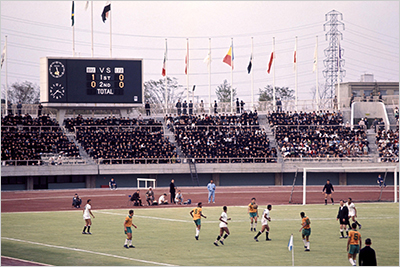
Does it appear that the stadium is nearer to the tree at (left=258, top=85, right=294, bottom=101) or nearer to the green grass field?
the green grass field

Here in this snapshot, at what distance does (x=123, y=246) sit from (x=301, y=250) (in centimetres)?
707

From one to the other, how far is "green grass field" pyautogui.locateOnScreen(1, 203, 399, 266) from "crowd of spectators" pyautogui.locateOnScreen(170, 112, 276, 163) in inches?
859

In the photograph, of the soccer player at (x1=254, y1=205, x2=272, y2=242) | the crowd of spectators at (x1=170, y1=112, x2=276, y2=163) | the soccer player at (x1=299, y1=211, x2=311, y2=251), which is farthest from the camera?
the crowd of spectators at (x1=170, y1=112, x2=276, y2=163)

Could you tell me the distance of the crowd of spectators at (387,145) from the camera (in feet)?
178

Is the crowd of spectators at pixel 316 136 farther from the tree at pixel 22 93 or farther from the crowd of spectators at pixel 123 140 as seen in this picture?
the tree at pixel 22 93

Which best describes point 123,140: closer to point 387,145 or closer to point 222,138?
point 222,138

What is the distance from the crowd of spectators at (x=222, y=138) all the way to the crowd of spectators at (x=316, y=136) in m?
2.13

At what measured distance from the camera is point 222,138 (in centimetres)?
5784

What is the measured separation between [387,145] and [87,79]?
105ft

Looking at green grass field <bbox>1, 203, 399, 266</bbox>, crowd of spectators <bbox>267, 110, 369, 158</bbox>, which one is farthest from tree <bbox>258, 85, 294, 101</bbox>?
green grass field <bbox>1, 203, 399, 266</bbox>

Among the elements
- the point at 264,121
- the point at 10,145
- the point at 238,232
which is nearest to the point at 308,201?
the point at 238,232

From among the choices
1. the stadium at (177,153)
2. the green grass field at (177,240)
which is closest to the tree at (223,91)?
the stadium at (177,153)

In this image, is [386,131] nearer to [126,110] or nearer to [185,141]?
[185,141]

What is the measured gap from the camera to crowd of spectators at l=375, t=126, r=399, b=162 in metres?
54.4
